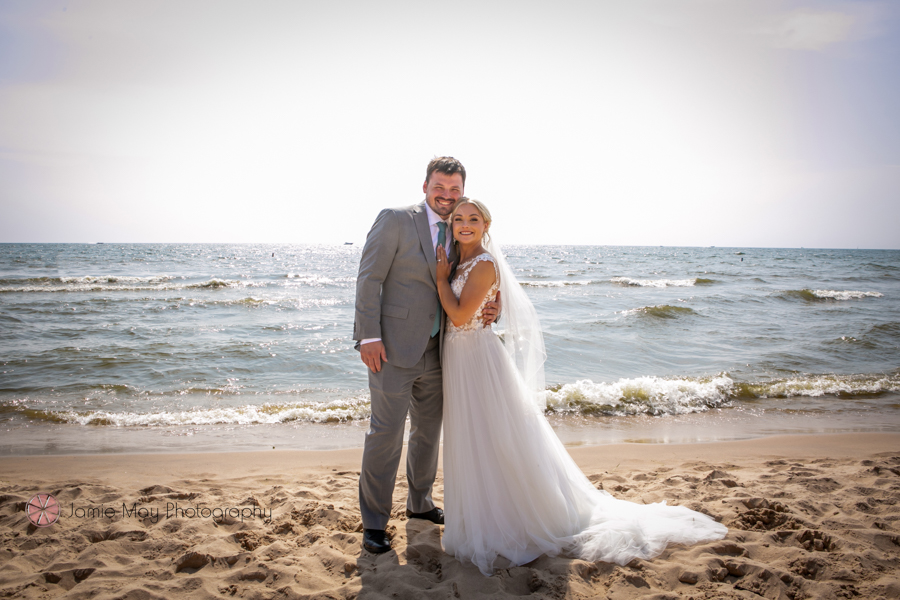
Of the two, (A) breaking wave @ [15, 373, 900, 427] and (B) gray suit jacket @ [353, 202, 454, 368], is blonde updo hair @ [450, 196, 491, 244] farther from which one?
(A) breaking wave @ [15, 373, 900, 427]

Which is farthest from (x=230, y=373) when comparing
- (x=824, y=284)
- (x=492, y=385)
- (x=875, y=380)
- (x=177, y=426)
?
(x=824, y=284)

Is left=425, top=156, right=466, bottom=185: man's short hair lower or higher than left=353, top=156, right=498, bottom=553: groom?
higher

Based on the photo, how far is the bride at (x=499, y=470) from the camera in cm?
294

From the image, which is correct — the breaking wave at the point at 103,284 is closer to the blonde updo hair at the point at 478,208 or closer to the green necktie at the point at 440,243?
the green necktie at the point at 440,243

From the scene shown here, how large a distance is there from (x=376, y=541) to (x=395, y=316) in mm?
1505

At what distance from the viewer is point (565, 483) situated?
3193 millimetres

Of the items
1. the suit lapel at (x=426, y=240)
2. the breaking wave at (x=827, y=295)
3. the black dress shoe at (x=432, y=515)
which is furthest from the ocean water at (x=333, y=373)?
the suit lapel at (x=426, y=240)

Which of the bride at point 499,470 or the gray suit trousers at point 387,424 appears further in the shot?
the gray suit trousers at point 387,424

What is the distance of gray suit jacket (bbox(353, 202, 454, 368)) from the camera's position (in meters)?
3.09

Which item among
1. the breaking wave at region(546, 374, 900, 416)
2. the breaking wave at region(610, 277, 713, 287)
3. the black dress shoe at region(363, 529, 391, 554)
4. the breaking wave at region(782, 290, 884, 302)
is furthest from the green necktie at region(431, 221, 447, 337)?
the breaking wave at region(610, 277, 713, 287)

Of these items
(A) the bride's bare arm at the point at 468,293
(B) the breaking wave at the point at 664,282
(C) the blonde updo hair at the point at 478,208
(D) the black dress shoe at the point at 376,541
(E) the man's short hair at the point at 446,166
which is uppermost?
(E) the man's short hair at the point at 446,166

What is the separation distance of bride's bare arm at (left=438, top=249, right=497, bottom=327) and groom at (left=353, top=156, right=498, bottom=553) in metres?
0.11

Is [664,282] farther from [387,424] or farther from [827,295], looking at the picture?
[387,424]

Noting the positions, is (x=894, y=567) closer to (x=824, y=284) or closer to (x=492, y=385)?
(x=492, y=385)
